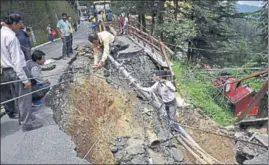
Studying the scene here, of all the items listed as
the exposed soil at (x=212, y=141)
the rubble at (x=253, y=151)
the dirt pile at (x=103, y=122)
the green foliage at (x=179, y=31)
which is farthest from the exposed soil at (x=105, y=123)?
the green foliage at (x=179, y=31)

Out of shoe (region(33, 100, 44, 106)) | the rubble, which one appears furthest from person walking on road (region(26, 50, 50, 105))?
the rubble

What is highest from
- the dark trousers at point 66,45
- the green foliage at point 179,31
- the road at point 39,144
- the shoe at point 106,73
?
the dark trousers at point 66,45

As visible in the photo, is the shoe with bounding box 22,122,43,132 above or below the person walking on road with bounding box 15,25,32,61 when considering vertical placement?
below

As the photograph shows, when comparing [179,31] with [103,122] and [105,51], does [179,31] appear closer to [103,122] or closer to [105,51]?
[105,51]

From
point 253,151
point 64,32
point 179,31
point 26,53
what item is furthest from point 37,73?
point 179,31

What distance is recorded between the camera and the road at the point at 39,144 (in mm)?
1184

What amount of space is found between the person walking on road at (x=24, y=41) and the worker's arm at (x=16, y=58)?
Result: 0.23 ft

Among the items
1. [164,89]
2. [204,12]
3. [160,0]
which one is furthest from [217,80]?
[160,0]

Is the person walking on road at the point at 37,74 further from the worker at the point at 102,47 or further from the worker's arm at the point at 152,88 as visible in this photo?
the worker's arm at the point at 152,88

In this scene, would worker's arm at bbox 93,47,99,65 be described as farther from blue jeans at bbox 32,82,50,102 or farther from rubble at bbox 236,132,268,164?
rubble at bbox 236,132,268,164

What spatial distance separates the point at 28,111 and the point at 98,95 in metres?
0.76

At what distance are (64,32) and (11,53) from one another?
0.80 metres

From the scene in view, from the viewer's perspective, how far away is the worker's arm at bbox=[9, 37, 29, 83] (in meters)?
1.29

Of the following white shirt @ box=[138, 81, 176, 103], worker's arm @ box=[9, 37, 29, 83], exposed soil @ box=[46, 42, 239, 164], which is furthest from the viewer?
white shirt @ box=[138, 81, 176, 103]
